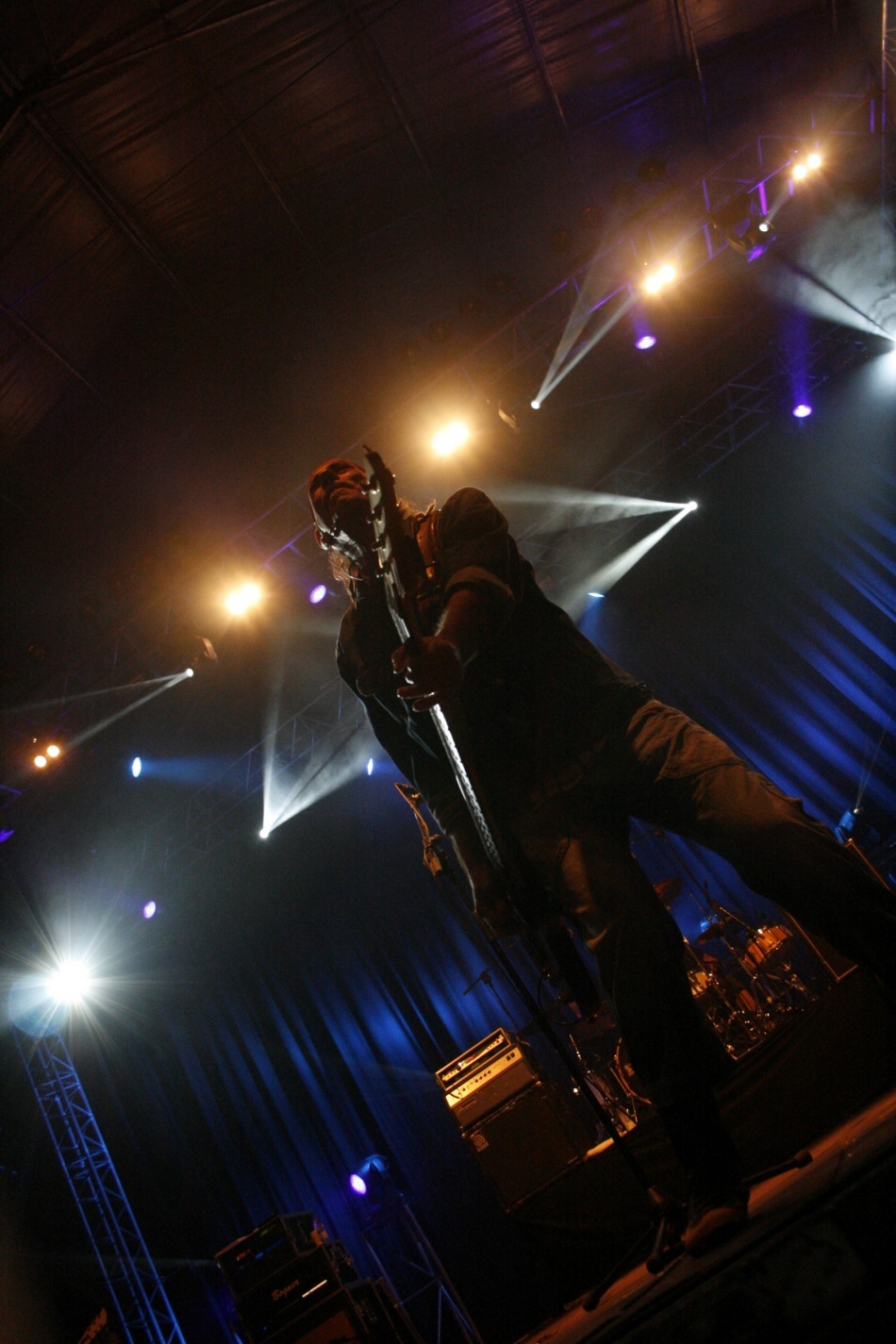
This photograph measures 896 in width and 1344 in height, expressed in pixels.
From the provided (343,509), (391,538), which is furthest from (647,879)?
(343,509)

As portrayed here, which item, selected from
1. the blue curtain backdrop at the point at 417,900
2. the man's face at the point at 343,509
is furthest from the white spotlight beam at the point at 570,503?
the man's face at the point at 343,509

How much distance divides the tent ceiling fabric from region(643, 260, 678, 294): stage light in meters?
1.52

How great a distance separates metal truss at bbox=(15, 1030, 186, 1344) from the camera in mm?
7289

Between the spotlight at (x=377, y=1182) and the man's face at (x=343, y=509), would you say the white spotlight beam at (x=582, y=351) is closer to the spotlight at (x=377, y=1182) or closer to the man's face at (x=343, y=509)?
the man's face at (x=343, y=509)

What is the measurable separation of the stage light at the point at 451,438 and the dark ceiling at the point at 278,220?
327 mm

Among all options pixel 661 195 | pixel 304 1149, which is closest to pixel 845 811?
pixel 661 195

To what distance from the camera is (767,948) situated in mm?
6797

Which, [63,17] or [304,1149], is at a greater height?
[63,17]

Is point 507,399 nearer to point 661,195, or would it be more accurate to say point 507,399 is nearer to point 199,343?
point 661,195

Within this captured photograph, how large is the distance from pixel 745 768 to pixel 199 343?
7.61 metres

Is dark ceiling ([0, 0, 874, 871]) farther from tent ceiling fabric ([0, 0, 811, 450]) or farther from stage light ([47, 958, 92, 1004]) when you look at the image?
stage light ([47, 958, 92, 1004])

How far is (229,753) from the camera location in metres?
10.8

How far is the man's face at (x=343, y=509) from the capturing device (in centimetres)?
203

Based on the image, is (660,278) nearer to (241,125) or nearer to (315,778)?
(241,125)
